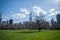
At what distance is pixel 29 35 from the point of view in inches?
131

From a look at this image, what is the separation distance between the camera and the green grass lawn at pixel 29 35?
3.25m

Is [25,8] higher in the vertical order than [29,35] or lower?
higher

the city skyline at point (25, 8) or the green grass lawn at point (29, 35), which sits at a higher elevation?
the city skyline at point (25, 8)

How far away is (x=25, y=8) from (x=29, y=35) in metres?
0.71

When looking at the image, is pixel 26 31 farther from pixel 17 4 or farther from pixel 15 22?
pixel 17 4

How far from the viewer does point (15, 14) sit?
3453 millimetres

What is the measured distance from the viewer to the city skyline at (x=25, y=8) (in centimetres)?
331

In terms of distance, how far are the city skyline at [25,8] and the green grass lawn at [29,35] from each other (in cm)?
32

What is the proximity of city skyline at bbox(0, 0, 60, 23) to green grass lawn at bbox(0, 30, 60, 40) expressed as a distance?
1.04ft

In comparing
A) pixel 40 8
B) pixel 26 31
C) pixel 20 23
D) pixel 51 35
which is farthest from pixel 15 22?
pixel 51 35

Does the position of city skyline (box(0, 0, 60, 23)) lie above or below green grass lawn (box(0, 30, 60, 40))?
above

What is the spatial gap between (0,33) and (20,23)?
0.61 m

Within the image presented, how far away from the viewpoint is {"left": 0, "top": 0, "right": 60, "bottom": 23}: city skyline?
10.8 feet

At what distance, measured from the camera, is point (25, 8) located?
11.3ft
